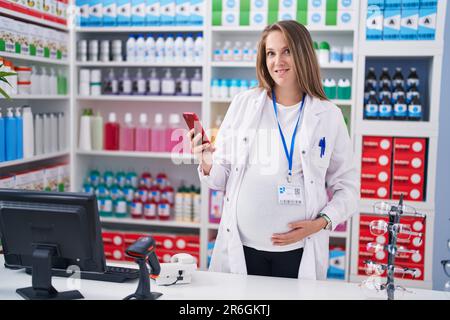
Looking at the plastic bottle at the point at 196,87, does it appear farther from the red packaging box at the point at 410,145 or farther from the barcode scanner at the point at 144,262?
the barcode scanner at the point at 144,262

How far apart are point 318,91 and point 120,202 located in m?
2.40

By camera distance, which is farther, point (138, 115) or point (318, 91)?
point (138, 115)

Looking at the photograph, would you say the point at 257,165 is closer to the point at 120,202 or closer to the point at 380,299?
the point at 380,299

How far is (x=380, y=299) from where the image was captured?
71.1 inches

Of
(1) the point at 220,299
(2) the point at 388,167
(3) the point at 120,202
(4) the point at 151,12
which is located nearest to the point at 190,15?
(4) the point at 151,12

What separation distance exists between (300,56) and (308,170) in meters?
0.48

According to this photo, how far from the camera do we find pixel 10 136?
330cm

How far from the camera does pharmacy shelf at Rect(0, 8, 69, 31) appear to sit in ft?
10.8

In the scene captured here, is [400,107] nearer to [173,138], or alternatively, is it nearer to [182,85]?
[182,85]

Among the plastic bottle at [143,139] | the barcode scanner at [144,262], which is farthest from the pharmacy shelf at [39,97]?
the barcode scanner at [144,262]

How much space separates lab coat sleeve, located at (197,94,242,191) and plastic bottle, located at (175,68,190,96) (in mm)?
1739

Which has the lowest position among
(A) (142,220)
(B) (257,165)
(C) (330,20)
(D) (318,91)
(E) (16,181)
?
(A) (142,220)

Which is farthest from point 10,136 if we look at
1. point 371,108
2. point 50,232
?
point 371,108

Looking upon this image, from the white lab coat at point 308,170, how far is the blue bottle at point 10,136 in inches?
64.5
